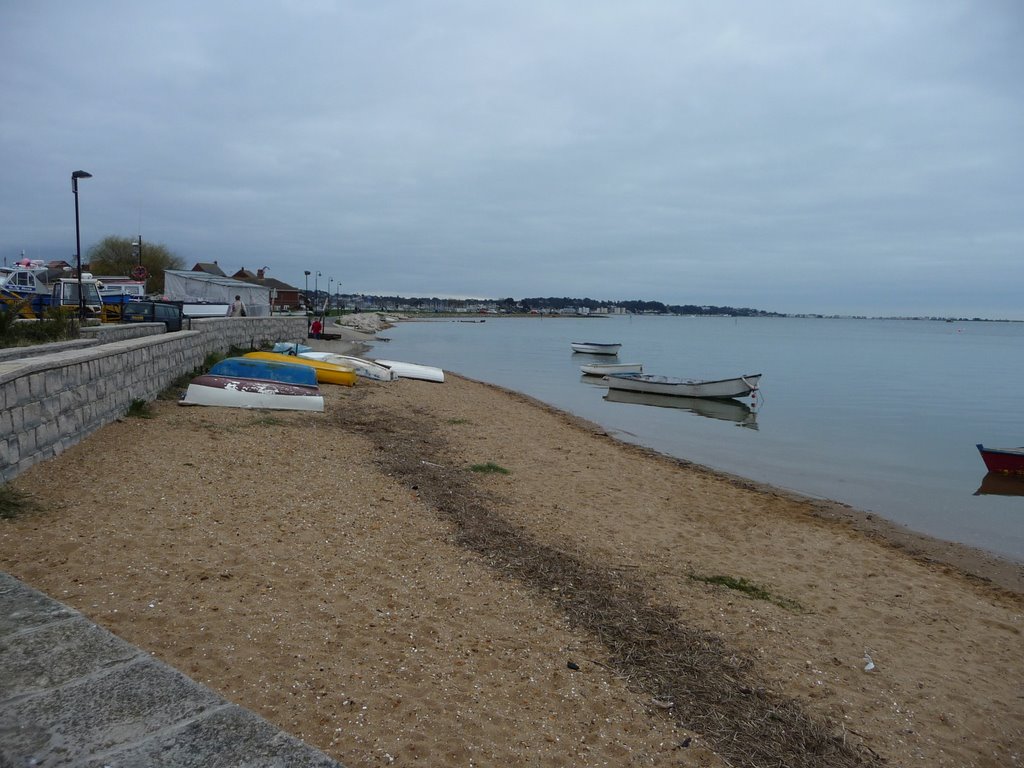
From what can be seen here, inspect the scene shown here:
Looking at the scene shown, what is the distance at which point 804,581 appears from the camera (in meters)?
7.20

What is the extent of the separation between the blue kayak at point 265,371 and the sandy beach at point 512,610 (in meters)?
4.40

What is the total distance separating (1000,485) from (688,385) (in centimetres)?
1348

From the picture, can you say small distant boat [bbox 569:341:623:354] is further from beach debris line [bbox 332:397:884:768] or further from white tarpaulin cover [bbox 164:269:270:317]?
beach debris line [bbox 332:397:884:768]

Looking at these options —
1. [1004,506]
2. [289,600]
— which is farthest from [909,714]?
[1004,506]

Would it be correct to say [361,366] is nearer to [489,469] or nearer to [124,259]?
[489,469]

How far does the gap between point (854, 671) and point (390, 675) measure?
348 cm

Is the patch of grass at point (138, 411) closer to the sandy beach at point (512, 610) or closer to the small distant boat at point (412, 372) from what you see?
the sandy beach at point (512, 610)

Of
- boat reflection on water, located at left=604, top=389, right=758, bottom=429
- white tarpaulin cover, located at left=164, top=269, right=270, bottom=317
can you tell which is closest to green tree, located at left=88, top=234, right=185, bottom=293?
white tarpaulin cover, located at left=164, top=269, right=270, bottom=317

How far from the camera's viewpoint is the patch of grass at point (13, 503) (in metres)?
5.55

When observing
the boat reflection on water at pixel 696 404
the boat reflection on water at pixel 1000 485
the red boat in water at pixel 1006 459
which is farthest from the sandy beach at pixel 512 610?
the boat reflection on water at pixel 696 404

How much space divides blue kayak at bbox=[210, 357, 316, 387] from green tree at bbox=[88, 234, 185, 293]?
151ft

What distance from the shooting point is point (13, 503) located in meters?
5.73

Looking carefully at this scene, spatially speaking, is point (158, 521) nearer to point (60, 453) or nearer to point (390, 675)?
point (60, 453)

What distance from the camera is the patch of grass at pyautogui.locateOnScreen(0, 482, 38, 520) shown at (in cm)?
555
